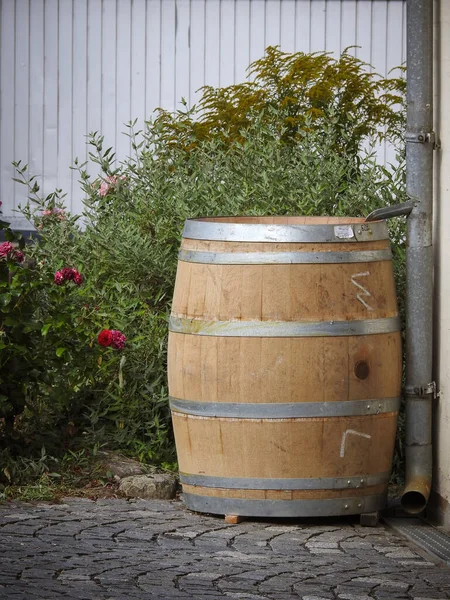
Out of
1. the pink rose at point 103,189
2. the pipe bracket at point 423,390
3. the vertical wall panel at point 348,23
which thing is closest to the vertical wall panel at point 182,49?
the vertical wall panel at point 348,23

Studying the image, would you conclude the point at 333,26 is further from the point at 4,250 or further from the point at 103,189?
the point at 4,250

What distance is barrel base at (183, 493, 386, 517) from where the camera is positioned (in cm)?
416

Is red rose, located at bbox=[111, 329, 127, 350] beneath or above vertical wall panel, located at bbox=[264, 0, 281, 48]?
beneath

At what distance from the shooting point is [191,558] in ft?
12.3

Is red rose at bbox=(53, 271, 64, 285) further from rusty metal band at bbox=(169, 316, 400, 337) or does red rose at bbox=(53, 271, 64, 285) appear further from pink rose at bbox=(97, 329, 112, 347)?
rusty metal band at bbox=(169, 316, 400, 337)

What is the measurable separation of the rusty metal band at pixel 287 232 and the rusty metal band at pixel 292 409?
0.58m

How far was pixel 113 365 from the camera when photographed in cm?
526

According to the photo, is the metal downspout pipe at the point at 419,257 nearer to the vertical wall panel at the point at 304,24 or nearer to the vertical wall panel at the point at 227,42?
the vertical wall panel at the point at 227,42

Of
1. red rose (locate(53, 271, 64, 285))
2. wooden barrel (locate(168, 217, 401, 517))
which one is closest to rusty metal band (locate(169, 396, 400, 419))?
wooden barrel (locate(168, 217, 401, 517))

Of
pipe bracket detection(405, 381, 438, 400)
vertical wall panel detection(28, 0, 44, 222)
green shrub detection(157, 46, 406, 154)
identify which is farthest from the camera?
vertical wall panel detection(28, 0, 44, 222)

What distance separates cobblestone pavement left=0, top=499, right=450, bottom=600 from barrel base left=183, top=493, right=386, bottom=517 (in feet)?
0.19

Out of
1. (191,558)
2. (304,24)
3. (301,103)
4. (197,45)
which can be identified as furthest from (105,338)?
(304,24)

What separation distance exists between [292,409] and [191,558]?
66 centimetres

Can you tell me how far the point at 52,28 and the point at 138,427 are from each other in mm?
7108
